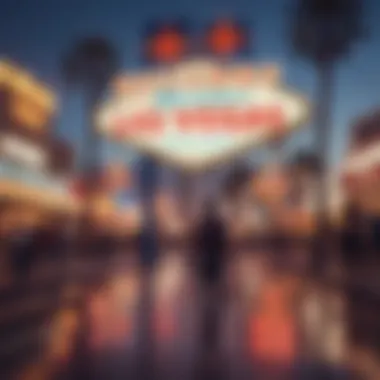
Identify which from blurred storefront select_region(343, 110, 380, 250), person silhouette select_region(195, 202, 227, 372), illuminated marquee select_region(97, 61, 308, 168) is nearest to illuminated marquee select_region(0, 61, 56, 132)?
illuminated marquee select_region(97, 61, 308, 168)

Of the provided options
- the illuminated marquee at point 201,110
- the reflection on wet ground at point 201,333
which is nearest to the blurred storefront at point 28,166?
the illuminated marquee at point 201,110

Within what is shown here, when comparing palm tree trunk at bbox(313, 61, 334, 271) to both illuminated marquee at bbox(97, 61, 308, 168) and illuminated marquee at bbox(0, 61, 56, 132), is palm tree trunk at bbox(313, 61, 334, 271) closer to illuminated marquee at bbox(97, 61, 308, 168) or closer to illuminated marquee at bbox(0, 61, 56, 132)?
illuminated marquee at bbox(97, 61, 308, 168)

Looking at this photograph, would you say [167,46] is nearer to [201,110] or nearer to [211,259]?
[201,110]

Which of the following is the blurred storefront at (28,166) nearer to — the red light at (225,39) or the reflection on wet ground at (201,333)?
the reflection on wet ground at (201,333)

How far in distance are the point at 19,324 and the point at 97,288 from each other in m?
3.81

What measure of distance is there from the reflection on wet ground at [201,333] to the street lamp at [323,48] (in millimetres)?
1113

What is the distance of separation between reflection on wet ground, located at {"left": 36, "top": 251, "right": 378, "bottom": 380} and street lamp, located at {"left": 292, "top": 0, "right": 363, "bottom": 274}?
1113 millimetres

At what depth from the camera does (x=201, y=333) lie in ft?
21.4

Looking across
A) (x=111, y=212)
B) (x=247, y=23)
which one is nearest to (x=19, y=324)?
(x=111, y=212)

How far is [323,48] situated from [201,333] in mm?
3324

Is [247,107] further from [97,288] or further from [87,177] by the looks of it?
[97,288]

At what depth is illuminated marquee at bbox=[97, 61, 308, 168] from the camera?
8336mm

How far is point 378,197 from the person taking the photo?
327 inches

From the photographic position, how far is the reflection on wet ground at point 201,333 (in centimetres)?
490
